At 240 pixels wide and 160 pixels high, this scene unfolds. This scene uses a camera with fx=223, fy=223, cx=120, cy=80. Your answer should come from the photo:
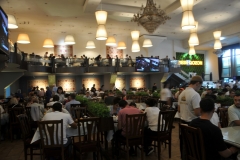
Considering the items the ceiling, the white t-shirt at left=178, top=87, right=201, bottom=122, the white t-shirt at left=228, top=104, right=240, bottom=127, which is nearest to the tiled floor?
the white t-shirt at left=178, top=87, right=201, bottom=122

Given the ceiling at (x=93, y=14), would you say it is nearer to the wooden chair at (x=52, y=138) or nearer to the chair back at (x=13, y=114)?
the chair back at (x=13, y=114)

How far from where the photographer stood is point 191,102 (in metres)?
3.78

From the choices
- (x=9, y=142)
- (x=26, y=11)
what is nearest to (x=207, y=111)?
(x=9, y=142)

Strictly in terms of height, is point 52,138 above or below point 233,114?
below

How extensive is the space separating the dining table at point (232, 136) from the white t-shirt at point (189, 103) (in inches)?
24.5

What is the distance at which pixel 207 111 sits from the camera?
251 cm

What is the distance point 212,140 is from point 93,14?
13.9 meters

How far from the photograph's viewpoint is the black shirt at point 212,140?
7.73 ft

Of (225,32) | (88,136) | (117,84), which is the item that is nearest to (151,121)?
(88,136)

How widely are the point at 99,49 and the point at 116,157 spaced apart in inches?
715

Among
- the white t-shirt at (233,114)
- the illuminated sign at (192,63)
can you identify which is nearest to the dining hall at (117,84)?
the white t-shirt at (233,114)

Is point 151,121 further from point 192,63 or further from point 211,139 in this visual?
point 192,63

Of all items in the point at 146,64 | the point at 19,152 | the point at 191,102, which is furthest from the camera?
the point at 146,64

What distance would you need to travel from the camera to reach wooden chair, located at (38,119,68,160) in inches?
A: 143
